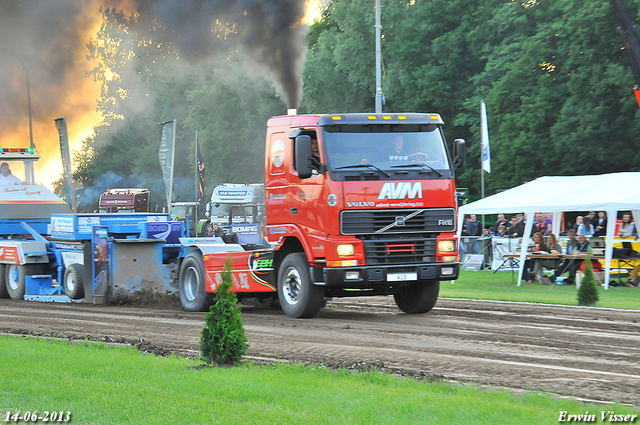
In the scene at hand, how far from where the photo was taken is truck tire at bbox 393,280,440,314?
A: 13.7 metres

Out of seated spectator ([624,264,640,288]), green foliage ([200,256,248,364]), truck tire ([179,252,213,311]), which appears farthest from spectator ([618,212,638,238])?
green foliage ([200,256,248,364])

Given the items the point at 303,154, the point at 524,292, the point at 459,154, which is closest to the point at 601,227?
the point at 524,292

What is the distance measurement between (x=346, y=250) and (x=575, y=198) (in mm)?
9196

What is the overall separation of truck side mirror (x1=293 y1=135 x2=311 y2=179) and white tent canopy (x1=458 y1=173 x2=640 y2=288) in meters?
6.51

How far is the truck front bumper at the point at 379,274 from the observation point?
476 inches

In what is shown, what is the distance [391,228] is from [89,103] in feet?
64.1

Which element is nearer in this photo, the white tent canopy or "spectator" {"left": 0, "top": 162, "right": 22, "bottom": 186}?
the white tent canopy

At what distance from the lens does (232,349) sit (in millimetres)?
8266

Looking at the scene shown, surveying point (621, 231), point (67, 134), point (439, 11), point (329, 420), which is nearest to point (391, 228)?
point (329, 420)

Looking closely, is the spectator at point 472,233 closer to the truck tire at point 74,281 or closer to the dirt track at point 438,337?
the dirt track at point 438,337

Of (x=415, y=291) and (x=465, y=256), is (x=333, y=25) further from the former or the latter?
(x=415, y=291)

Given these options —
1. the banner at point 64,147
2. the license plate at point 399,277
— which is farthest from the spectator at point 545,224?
the banner at point 64,147

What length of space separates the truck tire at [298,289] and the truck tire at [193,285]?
7.09 ft

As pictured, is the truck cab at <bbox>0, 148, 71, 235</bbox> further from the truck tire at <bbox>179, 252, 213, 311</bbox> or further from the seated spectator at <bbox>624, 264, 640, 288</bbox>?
the seated spectator at <bbox>624, 264, 640, 288</bbox>
